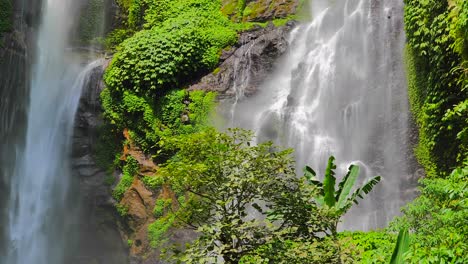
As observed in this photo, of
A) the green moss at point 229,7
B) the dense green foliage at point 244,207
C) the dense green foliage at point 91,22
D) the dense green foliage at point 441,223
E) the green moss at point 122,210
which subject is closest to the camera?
the dense green foliage at point 441,223

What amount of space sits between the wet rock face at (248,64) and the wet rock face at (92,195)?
492 cm

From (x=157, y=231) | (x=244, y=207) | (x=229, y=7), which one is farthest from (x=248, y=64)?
(x=244, y=207)

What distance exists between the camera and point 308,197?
29.5 ft

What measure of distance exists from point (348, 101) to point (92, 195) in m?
11.1

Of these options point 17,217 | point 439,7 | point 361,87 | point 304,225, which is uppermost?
point 439,7

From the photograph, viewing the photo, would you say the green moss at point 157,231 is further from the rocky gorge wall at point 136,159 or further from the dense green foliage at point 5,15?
the dense green foliage at point 5,15

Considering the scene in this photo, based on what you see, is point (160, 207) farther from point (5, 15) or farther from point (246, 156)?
point (5, 15)

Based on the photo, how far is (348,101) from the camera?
17938 mm

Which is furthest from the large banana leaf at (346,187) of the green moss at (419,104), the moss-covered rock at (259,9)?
the moss-covered rock at (259,9)

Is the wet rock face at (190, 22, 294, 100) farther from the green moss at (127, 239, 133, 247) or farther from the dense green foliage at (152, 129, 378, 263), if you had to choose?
the dense green foliage at (152, 129, 378, 263)

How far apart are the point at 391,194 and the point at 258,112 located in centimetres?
603

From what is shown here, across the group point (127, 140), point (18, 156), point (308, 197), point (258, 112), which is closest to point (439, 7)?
point (258, 112)

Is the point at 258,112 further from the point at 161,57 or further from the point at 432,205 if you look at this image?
the point at 432,205

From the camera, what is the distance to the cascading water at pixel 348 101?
52.9 feet
